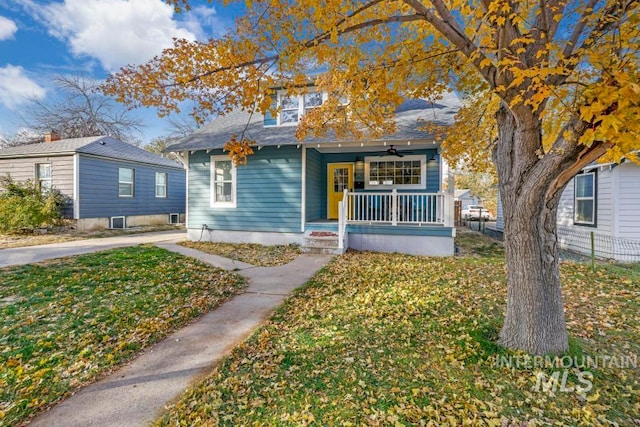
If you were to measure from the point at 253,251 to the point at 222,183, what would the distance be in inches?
118

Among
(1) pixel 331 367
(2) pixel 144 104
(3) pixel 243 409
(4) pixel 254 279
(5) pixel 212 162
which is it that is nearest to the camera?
Answer: (3) pixel 243 409

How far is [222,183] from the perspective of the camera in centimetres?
999

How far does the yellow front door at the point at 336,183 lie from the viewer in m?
10.3

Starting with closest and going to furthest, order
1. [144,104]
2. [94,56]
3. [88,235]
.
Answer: [144,104] < [88,235] < [94,56]

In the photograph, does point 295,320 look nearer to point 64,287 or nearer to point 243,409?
point 243,409

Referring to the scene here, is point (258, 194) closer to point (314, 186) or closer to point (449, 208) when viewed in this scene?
point (314, 186)

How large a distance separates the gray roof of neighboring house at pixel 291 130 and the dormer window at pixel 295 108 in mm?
277

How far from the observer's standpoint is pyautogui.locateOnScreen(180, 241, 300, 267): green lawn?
24.0 feet

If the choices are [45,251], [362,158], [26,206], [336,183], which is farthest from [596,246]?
[26,206]

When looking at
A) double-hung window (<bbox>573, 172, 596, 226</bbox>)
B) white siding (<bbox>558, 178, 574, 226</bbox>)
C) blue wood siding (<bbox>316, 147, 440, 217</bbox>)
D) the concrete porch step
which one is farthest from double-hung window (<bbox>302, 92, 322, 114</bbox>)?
white siding (<bbox>558, 178, 574, 226</bbox>)

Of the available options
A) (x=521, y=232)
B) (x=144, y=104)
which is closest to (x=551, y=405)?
(x=521, y=232)

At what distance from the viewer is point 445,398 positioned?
2322mm

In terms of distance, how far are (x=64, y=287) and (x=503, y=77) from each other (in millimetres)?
6774

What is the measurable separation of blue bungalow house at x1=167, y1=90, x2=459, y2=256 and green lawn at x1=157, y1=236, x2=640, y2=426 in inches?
145
